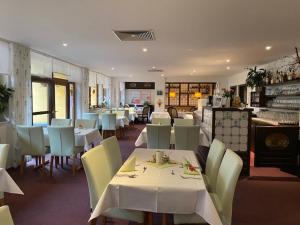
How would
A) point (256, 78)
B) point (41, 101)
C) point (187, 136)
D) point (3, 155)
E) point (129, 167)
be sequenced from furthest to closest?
point (256, 78)
point (41, 101)
point (187, 136)
point (3, 155)
point (129, 167)

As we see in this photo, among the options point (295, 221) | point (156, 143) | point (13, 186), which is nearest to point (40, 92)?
point (156, 143)

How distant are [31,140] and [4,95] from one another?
1.06 meters

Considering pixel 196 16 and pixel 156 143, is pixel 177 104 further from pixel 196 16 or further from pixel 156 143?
pixel 196 16

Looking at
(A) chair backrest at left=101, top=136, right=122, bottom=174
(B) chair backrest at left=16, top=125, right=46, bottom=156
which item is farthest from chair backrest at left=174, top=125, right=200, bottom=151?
(B) chair backrest at left=16, top=125, right=46, bottom=156

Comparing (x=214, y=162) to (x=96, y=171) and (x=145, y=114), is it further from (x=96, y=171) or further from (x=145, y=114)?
(x=145, y=114)

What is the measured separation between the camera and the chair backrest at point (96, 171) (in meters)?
2.15

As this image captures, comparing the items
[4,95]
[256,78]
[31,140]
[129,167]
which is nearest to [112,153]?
[129,167]

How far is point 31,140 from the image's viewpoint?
15.2ft

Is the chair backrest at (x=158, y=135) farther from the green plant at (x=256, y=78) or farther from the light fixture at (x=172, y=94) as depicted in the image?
the light fixture at (x=172, y=94)

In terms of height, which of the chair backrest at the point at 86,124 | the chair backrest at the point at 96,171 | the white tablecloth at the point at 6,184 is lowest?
the white tablecloth at the point at 6,184

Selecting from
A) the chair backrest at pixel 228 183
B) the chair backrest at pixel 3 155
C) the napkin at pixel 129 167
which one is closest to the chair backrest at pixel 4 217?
the napkin at pixel 129 167

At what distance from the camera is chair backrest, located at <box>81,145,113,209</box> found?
215cm

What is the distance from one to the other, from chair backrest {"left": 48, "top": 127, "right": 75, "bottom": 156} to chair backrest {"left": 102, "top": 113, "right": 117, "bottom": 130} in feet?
11.6

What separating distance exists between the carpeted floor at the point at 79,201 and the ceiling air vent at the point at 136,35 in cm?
265
